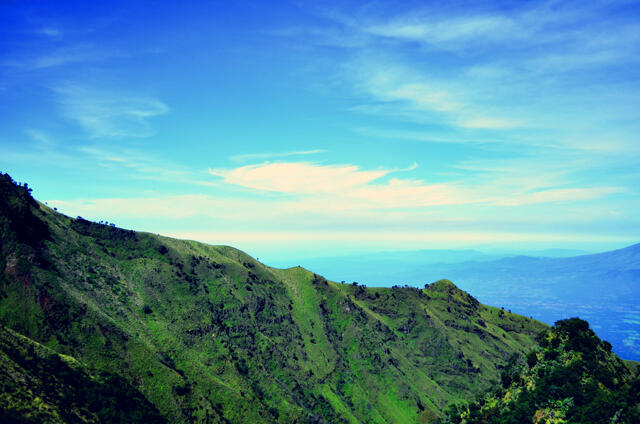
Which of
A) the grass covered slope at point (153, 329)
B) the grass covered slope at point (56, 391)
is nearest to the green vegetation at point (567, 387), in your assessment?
the grass covered slope at point (153, 329)

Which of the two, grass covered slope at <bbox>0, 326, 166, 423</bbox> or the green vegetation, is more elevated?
the green vegetation

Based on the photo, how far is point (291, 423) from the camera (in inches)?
5635

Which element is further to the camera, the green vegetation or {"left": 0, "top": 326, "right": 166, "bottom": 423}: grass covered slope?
{"left": 0, "top": 326, "right": 166, "bottom": 423}: grass covered slope

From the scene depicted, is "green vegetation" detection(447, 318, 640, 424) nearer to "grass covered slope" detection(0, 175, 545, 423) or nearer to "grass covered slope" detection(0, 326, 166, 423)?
"grass covered slope" detection(0, 175, 545, 423)

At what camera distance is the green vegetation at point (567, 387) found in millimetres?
70125

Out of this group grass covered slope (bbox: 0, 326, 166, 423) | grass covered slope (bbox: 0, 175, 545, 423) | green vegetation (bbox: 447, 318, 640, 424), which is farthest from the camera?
grass covered slope (bbox: 0, 175, 545, 423)

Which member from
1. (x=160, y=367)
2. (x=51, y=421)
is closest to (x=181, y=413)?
(x=160, y=367)

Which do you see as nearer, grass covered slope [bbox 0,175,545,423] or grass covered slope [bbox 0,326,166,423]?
grass covered slope [bbox 0,326,166,423]

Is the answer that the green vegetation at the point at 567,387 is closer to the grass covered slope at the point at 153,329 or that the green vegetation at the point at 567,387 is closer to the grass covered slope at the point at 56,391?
the grass covered slope at the point at 153,329

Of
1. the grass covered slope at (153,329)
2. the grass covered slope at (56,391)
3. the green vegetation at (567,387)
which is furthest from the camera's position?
the grass covered slope at (153,329)

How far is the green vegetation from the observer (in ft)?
230

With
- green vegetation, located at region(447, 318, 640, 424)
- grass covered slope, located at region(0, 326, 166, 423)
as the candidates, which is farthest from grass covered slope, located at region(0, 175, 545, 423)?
green vegetation, located at region(447, 318, 640, 424)

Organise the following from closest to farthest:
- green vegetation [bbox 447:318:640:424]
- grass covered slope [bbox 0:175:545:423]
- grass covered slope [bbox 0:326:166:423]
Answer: green vegetation [bbox 447:318:640:424]
grass covered slope [bbox 0:326:166:423]
grass covered slope [bbox 0:175:545:423]

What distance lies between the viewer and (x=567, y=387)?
259 ft
